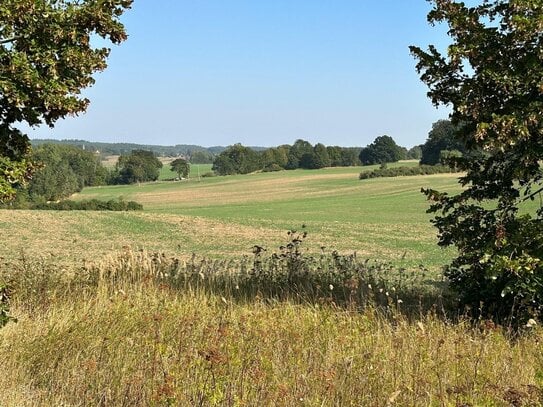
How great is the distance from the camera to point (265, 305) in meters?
8.17

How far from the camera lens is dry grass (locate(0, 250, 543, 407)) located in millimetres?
4375

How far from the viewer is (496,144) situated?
647cm

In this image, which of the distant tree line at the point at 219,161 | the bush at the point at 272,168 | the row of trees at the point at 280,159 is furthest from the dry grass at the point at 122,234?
the row of trees at the point at 280,159

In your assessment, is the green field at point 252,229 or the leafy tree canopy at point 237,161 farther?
the leafy tree canopy at point 237,161

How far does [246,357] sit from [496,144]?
11.7ft

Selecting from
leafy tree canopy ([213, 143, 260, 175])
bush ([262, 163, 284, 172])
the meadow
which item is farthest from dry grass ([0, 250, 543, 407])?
leafy tree canopy ([213, 143, 260, 175])

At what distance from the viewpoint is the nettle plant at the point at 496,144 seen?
21.3 ft

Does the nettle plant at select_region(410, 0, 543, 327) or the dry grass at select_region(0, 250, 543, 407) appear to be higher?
the nettle plant at select_region(410, 0, 543, 327)

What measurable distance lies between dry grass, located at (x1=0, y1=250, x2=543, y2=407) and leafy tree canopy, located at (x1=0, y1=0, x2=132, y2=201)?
173cm

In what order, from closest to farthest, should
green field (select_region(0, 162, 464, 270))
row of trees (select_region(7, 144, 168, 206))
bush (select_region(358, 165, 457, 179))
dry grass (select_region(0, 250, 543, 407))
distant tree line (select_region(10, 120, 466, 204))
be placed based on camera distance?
1. dry grass (select_region(0, 250, 543, 407))
2. green field (select_region(0, 162, 464, 270))
3. distant tree line (select_region(10, 120, 466, 204))
4. row of trees (select_region(7, 144, 168, 206))
5. bush (select_region(358, 165, 457, 179))

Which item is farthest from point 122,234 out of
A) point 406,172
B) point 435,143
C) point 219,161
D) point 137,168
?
point 219,161

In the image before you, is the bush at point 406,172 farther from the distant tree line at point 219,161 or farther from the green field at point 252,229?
the green field at point 252,229

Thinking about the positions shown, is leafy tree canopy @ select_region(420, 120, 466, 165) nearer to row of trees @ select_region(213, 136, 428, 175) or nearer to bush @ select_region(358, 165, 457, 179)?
bush @ select_region(358, 165, 457, 179)

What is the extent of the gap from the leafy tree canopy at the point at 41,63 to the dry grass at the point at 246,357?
173cm
